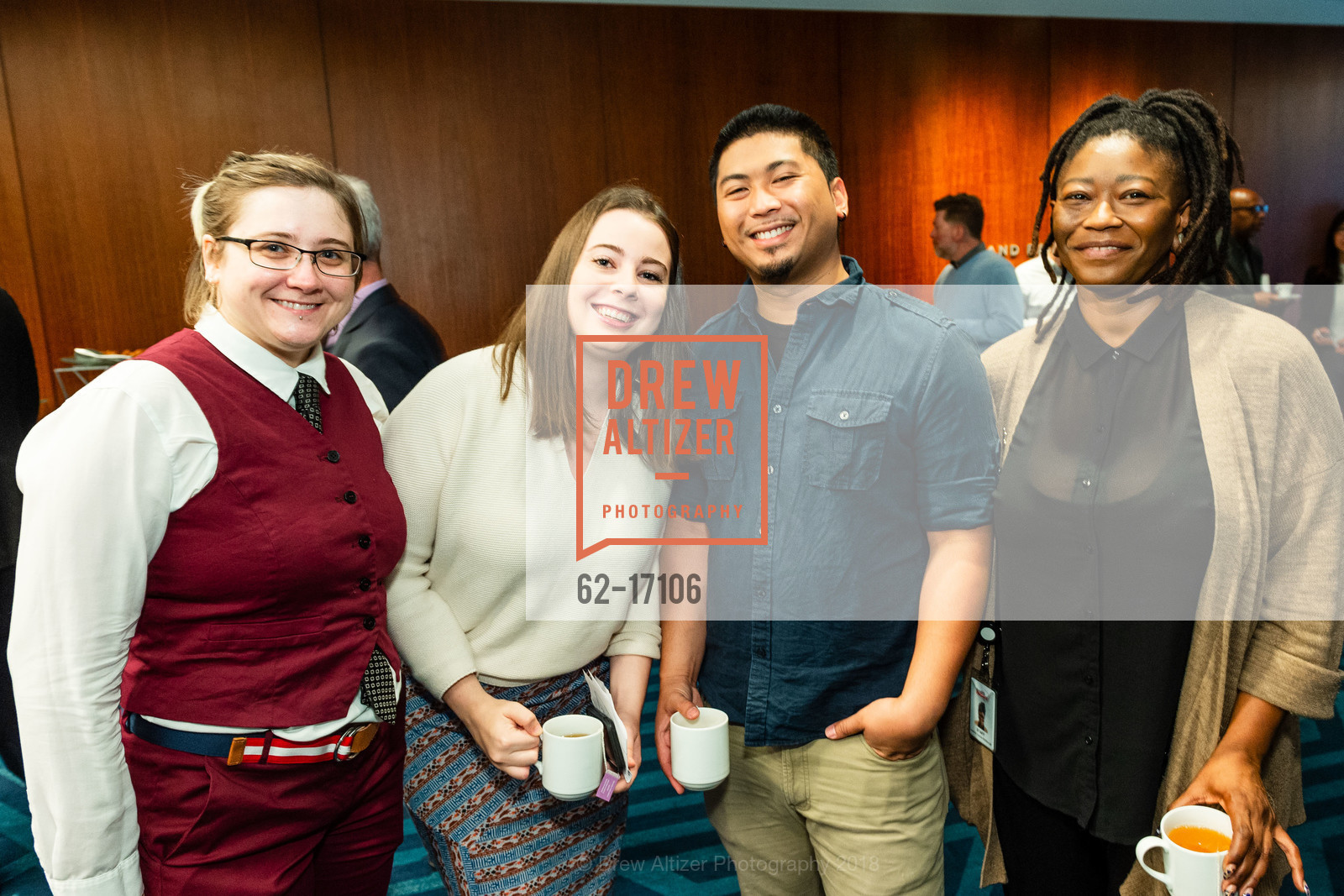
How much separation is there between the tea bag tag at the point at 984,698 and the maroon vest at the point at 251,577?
97 cm

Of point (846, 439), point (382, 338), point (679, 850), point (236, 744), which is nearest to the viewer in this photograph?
point (236, 744)

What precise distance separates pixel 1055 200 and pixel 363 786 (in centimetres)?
142

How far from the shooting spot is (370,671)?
3.86ft

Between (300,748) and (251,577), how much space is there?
25 cm

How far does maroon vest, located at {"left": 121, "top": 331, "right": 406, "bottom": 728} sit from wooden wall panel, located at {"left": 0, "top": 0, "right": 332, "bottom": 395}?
3821mm

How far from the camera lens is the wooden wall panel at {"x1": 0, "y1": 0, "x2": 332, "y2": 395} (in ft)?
13.1

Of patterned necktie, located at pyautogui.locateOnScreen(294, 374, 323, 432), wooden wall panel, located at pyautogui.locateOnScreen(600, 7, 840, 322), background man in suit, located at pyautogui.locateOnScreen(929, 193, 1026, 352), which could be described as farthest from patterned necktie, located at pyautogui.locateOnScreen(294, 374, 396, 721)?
wooden wall panel, located at pyautogui.locateOnScreen(600, 7, 840, 322)

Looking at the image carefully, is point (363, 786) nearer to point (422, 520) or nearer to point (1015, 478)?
point (422, 520)

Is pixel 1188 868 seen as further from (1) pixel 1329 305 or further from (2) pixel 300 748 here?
(1) pixel 1329 305

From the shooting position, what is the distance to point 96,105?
4062 mm

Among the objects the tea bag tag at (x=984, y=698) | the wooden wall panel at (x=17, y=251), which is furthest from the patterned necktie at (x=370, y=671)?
the wooden wall panel at (x=17, y=251)

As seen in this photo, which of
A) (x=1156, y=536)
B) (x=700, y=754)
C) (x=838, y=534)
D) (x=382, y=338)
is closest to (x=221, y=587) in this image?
(x=700, y=754)

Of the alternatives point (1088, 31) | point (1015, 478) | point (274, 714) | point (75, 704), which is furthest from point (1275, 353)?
point (1088, 31)

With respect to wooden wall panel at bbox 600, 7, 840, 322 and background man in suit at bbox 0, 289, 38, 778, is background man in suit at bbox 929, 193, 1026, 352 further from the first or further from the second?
background man in suit at bbox 0, 289, 38, 778
